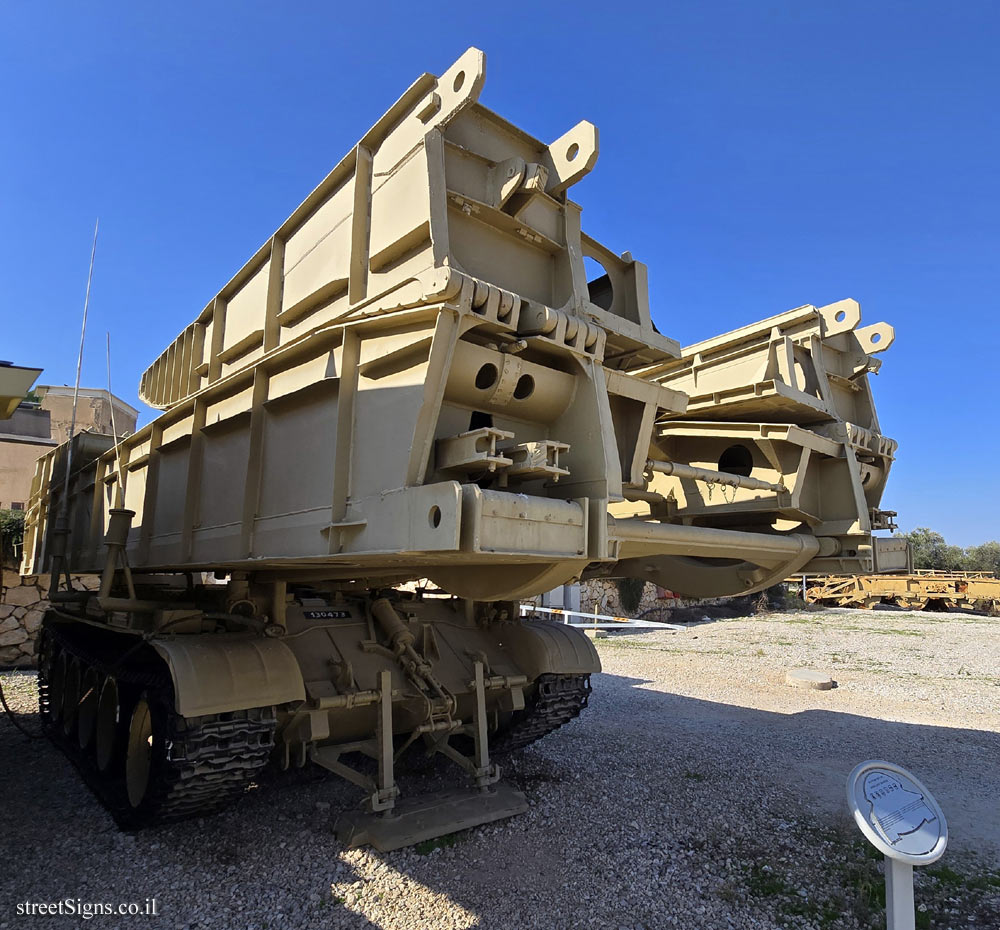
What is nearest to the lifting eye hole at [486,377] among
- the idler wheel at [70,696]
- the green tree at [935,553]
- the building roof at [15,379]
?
the building roof at [15,379]

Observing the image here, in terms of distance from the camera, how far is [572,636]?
6090 millimetres

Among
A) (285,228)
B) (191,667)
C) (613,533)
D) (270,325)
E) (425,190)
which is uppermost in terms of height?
(285,228)

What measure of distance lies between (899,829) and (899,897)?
11.1 inches

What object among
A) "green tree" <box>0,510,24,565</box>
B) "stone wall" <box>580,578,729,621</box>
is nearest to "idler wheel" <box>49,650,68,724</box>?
"green tree" <box>0,510,24,565</box>

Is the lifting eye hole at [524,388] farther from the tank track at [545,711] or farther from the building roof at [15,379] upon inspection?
the tank track at [545,711]

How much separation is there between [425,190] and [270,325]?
1.63 meters

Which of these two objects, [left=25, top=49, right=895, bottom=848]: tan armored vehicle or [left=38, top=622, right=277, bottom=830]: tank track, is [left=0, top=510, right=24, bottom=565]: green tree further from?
[left=38, top=622, right=277, bottom=830]: tank track

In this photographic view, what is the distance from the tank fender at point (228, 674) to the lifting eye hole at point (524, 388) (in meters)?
2.27

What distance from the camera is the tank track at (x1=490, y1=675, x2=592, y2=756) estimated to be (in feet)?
19.0

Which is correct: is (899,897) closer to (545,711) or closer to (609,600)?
(545,711)

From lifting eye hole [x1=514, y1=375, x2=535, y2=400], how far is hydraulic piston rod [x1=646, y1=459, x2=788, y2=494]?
1.35 metres

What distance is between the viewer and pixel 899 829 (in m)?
2.84

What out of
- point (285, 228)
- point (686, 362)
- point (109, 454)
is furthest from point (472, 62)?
point (109, 454)

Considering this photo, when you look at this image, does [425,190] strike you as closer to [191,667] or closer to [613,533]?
[613,533]
